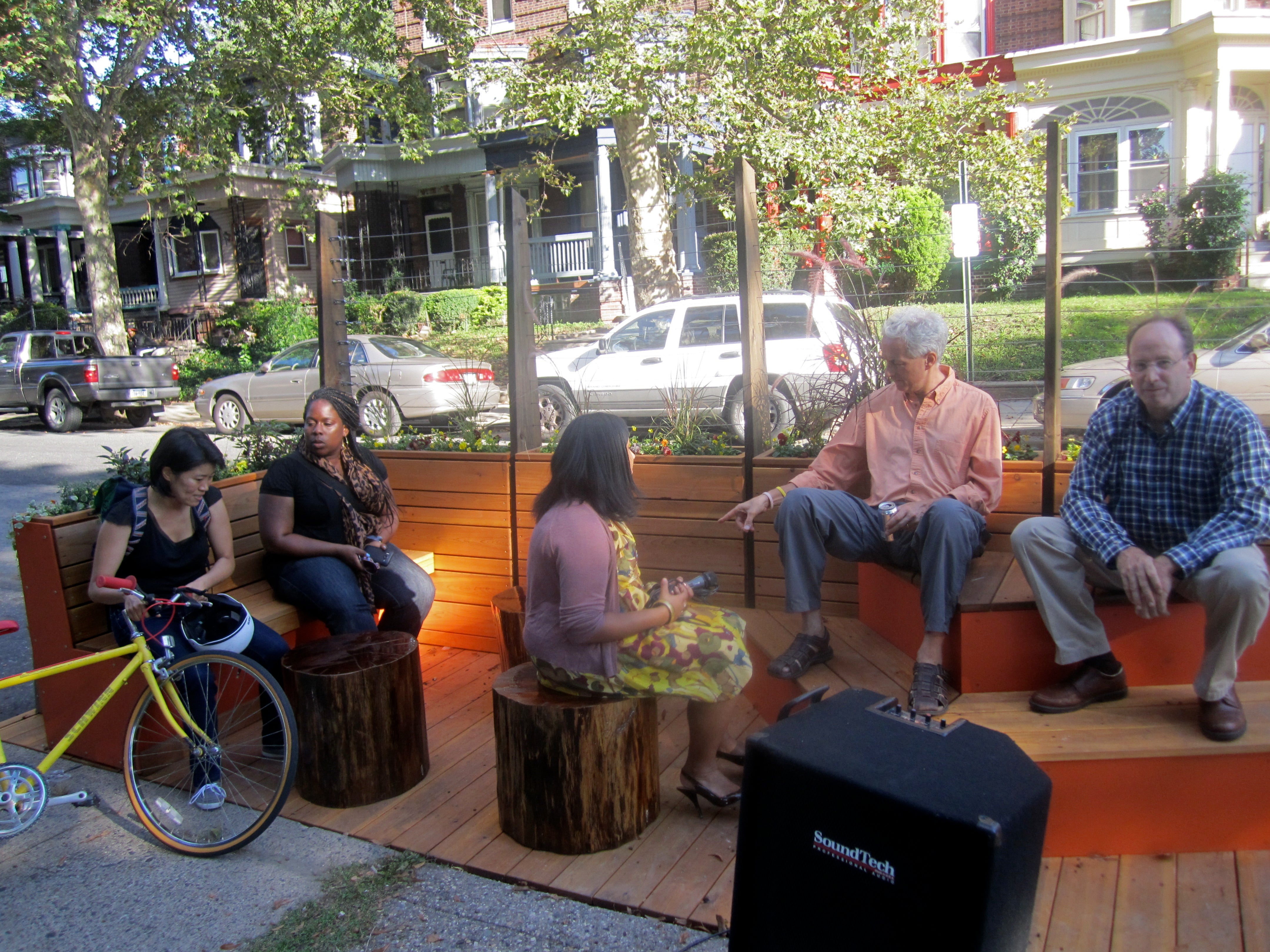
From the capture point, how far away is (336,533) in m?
3.94

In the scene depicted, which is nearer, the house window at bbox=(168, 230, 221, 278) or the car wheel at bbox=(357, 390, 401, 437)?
the car wheel at bbox=(357, 390, 401, 437)

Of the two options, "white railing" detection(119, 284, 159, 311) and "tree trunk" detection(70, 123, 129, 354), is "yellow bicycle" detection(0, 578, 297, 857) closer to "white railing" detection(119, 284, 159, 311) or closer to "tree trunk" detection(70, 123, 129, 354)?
"tree trunk" detection(70, 123, 129, 354)

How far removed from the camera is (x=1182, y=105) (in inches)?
648

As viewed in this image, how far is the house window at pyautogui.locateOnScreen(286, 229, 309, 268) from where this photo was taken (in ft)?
81.6

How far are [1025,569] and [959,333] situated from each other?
2.24 metres

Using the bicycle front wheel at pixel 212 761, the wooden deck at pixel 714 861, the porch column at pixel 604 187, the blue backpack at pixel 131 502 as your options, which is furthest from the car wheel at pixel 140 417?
the bicycle front wheel at pixel 212 761

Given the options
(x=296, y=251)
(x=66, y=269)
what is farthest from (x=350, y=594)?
(x=66, y=269)

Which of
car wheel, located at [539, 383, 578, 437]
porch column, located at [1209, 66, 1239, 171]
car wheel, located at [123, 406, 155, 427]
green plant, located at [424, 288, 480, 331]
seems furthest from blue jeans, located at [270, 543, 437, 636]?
porch column, located at [1209, 66, 1239, 171]

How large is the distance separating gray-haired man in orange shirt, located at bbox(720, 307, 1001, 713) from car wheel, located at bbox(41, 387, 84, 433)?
557 inches

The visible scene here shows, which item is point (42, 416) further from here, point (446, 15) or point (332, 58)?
point (446, 15)

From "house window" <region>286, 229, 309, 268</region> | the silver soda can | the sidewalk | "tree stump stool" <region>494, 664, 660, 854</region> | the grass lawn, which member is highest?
"house window" <region>286, 229, 309, 268</region>

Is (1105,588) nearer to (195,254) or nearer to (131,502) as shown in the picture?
(131,502)

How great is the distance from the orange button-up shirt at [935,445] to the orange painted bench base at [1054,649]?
452 mm

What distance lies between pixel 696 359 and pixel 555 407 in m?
0.93
